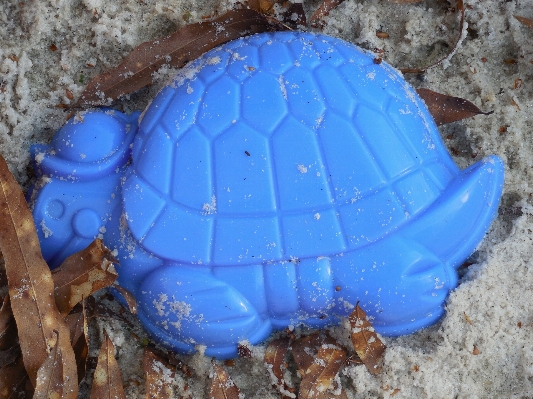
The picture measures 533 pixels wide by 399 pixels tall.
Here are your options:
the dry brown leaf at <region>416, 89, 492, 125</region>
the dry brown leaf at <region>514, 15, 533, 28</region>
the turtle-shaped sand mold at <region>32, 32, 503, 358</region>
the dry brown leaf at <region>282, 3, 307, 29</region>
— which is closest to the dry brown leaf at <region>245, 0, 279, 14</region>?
the dry brown leaf at <region>282, 3, 307, 29</region>

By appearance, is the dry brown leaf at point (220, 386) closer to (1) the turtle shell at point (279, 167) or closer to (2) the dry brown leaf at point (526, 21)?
(1) the turtle shell at point (279, 167)

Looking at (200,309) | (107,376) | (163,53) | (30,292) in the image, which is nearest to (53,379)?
(107,376)

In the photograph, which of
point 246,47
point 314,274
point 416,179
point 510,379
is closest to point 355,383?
point 314,274

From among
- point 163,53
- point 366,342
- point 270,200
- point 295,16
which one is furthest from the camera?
point 295,16

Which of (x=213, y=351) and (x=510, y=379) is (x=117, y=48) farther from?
(x=510, y=379)

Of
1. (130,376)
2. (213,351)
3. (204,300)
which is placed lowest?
(130,376)

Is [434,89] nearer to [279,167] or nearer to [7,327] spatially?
[279,167]

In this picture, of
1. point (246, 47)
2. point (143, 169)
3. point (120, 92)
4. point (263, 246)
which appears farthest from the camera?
point (120, 92)
